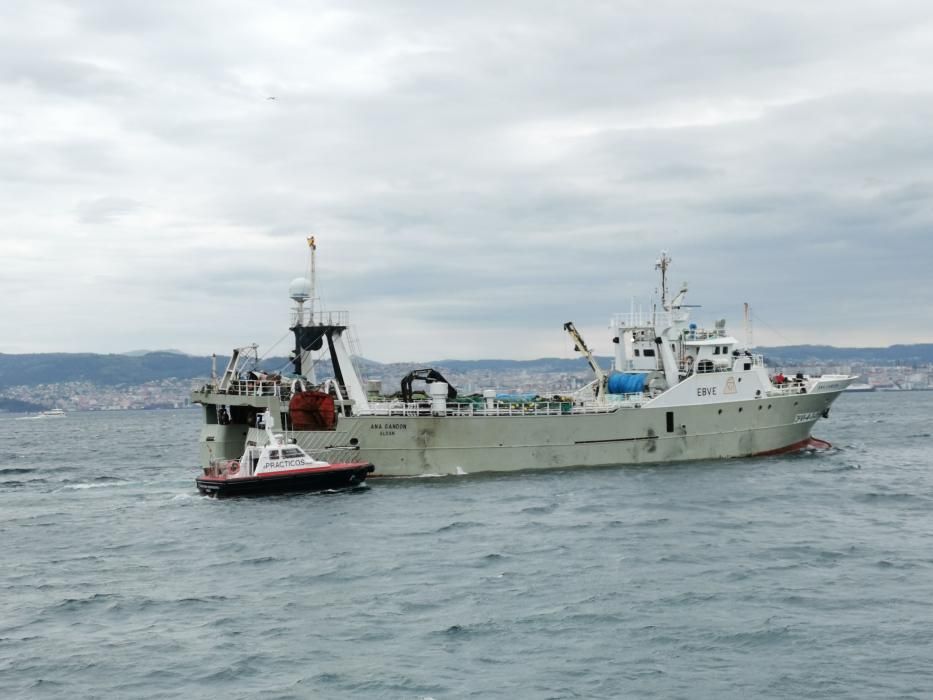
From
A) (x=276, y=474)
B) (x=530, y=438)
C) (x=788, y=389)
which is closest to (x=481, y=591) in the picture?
(x=276, y=474)

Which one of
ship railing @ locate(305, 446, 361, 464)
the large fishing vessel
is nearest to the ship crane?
the large fishing vessel

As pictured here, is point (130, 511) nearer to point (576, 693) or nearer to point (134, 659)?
point (134, 659)

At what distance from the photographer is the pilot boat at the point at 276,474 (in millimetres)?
40562

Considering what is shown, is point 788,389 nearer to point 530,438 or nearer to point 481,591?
point 530,438

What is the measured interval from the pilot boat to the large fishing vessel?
241 centimetres

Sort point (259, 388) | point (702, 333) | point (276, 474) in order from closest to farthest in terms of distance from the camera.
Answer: point (276, 474)
point (259, 388)
point (702, 333)

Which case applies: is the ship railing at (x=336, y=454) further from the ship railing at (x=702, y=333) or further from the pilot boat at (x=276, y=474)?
the ship railing at (x=702, y=333)

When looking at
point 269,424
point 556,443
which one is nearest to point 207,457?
point 269,424

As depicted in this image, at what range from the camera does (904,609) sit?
23.0 m

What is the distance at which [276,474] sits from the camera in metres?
40.6

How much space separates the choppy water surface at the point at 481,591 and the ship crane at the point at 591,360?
Answer: 22.6ft

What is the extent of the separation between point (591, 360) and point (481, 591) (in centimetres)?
2776

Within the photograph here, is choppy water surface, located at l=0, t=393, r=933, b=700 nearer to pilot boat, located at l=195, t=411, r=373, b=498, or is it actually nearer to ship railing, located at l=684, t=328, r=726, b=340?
pilot boat, located at l=195, t=411, r=373, b=498

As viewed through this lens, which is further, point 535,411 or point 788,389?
point 788,389
